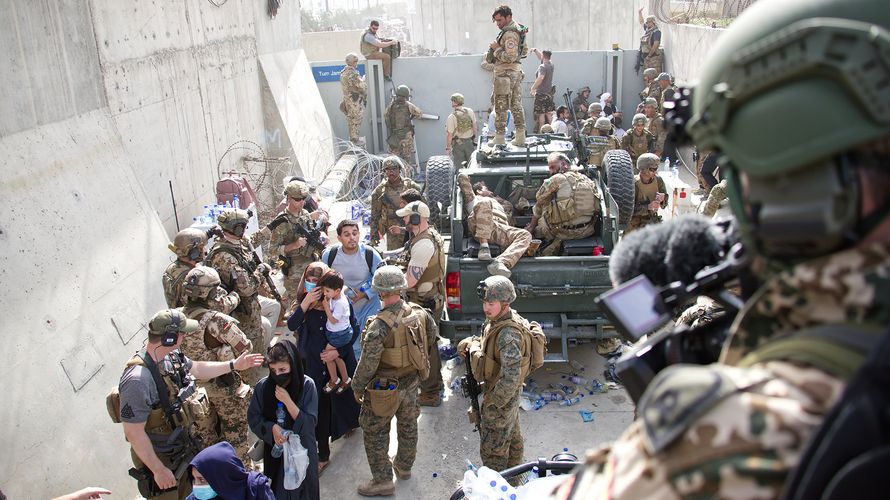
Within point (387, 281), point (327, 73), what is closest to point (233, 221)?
point (387, 281)

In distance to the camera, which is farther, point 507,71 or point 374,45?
point 374,45

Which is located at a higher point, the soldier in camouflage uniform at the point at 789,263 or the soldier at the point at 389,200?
the soldier in camouflage uniform at the point at 789,263

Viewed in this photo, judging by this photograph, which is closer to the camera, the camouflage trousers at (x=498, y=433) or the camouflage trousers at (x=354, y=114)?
the camouflage trousers at (x=498, y=433)

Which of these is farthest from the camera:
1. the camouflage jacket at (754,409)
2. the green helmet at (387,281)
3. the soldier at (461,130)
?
the soldier at (461,130)

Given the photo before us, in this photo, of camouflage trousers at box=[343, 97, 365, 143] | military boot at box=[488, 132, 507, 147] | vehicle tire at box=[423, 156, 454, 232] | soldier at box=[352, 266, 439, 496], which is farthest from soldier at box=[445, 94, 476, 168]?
soldier at box=[352, 266, 439, 496]

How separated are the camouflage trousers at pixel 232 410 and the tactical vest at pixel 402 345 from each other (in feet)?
3.04

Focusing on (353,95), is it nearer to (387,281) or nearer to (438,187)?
(438,187)

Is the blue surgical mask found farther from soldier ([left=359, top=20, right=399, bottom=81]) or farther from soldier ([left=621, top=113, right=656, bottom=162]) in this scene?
soldier ([left=359, top=20, right=399, bottom=81])

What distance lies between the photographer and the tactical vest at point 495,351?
4.86m

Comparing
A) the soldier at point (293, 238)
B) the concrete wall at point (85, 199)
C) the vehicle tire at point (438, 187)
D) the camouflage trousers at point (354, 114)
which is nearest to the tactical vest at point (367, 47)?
the camouflage trousers at point (354, 114)

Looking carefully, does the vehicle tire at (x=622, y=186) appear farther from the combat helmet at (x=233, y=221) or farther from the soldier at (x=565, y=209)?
Result: the combat helmet at (x=233, y=221)

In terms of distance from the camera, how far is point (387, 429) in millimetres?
5234

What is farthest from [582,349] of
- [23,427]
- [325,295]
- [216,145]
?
[216,145]

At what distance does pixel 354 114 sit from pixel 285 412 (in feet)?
35.4
